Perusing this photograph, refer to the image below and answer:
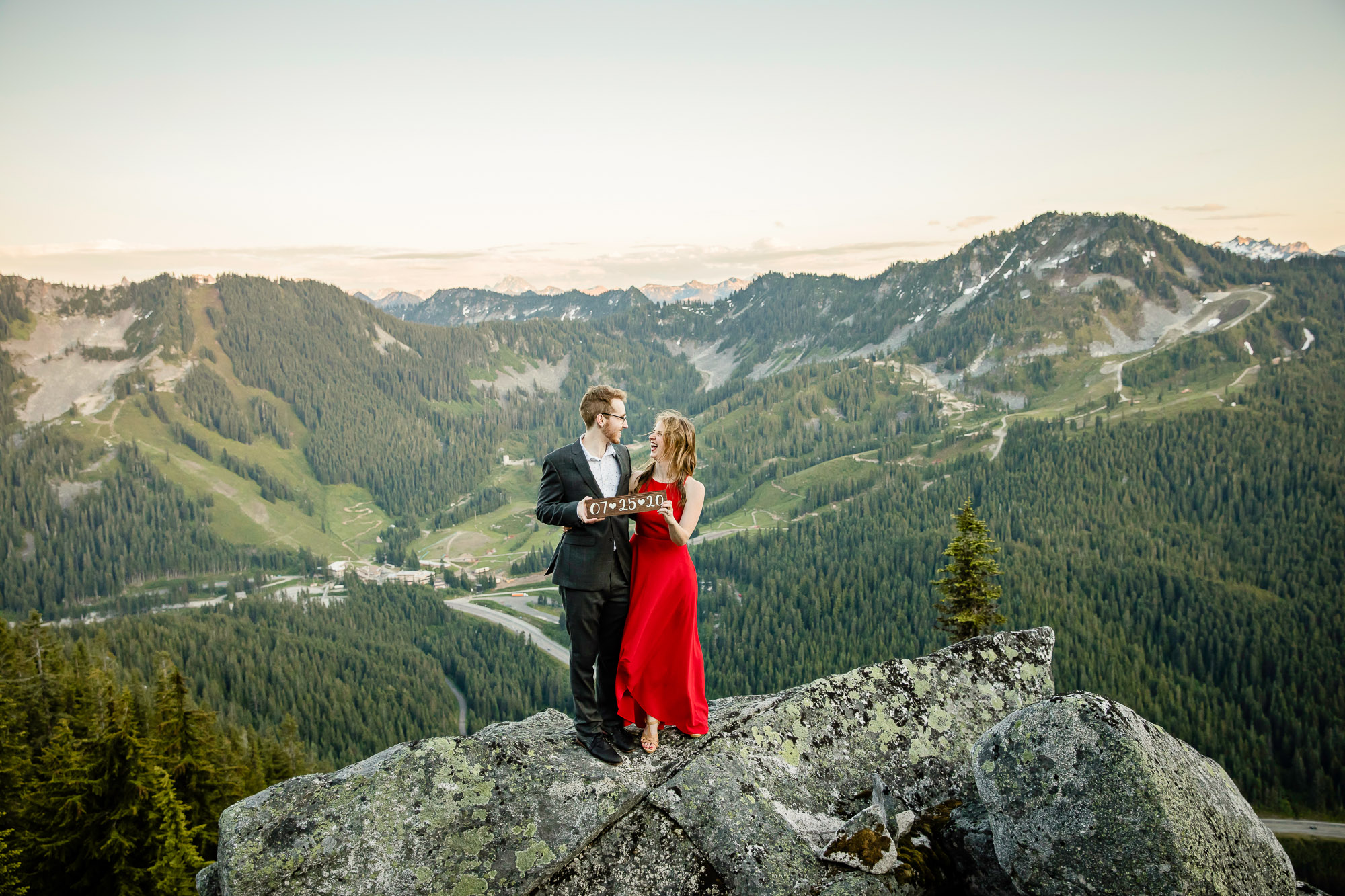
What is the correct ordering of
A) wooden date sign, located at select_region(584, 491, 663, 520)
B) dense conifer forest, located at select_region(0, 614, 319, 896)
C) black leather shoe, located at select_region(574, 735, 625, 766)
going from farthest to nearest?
dense conifer forest, located at select_region(0, 614, 319, 896), wooden date sign, located at select_region(584, 491, 663, 520), black leather shoe, located at select_region(574, 735, 625, 766)

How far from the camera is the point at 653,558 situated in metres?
10.5

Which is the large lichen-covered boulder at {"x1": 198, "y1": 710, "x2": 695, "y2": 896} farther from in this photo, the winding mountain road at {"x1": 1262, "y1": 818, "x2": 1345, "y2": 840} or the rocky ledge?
the winding mountain road at {"x1": 1262, "y1": 818, "x2": 1345, "y2": 840}

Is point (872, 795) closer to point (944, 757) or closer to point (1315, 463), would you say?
point (944, 757)

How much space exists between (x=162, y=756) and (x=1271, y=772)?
130029 millimetres

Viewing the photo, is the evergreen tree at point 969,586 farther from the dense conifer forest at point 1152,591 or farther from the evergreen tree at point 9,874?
the dense conifer forest at point 1152,591

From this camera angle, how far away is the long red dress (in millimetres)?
10102

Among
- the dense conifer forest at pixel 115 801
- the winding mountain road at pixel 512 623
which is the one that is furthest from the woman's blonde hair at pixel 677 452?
the winding mountain road at pixel 512 623

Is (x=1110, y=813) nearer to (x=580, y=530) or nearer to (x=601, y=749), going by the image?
(x=601, y=749)

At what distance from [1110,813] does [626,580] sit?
6345 mm

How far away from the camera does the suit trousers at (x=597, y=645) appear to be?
33.2ft

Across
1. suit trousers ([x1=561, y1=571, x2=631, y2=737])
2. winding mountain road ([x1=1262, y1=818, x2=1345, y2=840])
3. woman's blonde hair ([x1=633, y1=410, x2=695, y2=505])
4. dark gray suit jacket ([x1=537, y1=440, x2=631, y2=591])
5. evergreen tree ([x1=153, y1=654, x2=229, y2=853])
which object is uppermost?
woman's blonde hair ([x1=633, y1=410, x2=695, y2=505])

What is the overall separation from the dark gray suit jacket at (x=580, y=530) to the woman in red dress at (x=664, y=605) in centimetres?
33

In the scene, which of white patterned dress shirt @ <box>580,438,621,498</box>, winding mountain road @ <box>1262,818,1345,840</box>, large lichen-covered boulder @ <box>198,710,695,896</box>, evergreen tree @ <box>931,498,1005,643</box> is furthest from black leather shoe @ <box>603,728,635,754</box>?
winding mountain road @ <box>1262,818,1345,840</box>

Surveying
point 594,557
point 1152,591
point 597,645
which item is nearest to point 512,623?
point 1152,591
